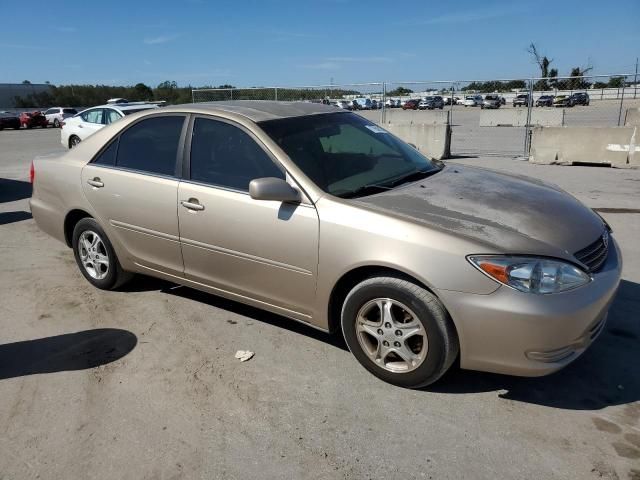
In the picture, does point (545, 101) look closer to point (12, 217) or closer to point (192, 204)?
point (12, 217)

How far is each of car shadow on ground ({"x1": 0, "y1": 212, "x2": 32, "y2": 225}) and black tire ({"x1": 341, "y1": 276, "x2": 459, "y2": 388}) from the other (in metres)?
6.29

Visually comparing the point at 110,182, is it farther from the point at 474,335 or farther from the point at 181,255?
the point at 474,335

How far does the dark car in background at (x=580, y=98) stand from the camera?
1948 centimetres

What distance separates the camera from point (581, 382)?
3098 millimetres

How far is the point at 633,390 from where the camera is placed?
2.99 m

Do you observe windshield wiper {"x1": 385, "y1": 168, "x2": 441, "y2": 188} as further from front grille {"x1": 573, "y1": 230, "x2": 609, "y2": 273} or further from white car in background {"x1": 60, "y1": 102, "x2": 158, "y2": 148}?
white car in background {"x1": 60, "y1": 102, "x2": 158, "y2": 148}

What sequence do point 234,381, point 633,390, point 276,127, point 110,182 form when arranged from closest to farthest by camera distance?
point 633,390
point 234,381
point 276,127
point 110,182

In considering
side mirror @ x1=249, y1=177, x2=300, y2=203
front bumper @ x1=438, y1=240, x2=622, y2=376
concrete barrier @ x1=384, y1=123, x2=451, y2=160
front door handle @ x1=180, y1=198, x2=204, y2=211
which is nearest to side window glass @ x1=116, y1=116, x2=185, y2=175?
front door handle @ x1=180, y1=198, x2=204, y2=211

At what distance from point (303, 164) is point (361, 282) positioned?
900 millimetres

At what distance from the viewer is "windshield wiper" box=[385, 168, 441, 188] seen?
3585 mm

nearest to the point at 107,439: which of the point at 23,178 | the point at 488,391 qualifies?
the point at 488,391

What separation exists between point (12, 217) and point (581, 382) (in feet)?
25.3

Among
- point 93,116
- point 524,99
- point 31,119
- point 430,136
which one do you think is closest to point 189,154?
point 430,136

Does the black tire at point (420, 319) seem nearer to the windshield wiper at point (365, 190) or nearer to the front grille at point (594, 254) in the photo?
the windshield wiper at point (365, 190)
